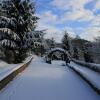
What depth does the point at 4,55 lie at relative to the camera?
143 feet

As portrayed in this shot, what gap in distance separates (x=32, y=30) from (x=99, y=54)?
189 feet

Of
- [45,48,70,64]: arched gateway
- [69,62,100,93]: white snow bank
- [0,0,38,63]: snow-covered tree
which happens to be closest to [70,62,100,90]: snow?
[69,62,100,93]: white snow bank

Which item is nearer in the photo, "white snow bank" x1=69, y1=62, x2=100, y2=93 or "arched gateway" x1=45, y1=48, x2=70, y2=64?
"white snow bank" x1=69, y1=62, x2=100, y2=93

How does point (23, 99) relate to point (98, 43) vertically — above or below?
below

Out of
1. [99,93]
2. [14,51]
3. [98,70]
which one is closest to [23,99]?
[99,93]

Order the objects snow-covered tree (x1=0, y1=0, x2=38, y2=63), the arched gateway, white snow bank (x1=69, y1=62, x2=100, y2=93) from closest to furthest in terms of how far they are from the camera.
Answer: white snow bank (x1=69, y1=62, x2=100, y2=93) → snow-covered tree (x1=0, y1=0, x2=38, y2=63) → the arched gateway

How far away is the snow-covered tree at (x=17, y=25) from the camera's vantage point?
43.5 metres

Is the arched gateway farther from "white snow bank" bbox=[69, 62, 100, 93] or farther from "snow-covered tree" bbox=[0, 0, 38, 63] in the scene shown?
"white snow bank" bbox=[69, 62, 100, 93]

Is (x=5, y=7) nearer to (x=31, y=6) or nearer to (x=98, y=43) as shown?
(x=31, y=6)

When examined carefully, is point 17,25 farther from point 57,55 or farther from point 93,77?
point 57,55

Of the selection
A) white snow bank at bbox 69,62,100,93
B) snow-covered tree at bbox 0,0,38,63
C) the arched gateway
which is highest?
snow-covered tree at bbox 0,0,38,63

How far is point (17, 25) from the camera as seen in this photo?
45.1 m

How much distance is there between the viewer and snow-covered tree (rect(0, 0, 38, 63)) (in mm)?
43500

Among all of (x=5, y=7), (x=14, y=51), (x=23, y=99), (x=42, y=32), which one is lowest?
(x=23, y=99)
